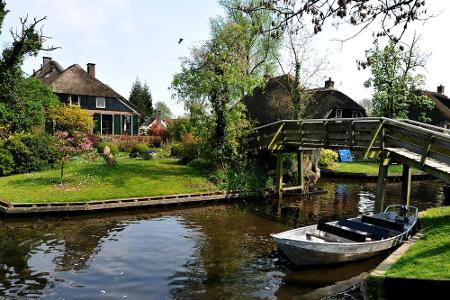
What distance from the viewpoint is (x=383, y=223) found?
1350 centimetres

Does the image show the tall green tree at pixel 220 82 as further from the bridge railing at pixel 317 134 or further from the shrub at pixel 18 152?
the shrub at pixel 18 152

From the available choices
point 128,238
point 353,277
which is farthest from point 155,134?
point 353,277

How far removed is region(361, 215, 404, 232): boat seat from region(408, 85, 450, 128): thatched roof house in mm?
50550

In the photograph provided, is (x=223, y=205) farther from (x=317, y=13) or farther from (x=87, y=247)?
(x=317, y=13)

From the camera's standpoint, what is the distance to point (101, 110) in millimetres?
49969

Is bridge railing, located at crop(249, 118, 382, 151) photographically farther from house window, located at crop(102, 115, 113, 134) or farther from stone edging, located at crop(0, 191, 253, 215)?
house window, located at crop(102, 115, 113, 134)

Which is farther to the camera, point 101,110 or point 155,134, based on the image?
point 101,110

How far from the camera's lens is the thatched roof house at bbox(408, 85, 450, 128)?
5879 cm

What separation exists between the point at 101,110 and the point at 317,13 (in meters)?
47.2

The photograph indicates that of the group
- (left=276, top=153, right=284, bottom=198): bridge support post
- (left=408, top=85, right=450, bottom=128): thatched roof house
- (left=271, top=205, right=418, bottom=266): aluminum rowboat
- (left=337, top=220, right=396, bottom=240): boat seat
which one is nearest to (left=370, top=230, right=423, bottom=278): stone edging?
(left=271, top=205, right=418, bottom=266): aluminum rowboat

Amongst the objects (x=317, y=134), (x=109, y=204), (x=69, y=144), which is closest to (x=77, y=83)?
(x=69, y=144)

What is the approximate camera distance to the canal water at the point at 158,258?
10.4 meters

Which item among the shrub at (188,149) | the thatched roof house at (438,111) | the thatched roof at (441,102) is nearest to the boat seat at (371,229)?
the shrub at (188,149)

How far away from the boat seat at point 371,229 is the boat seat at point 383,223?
1.11 feet
